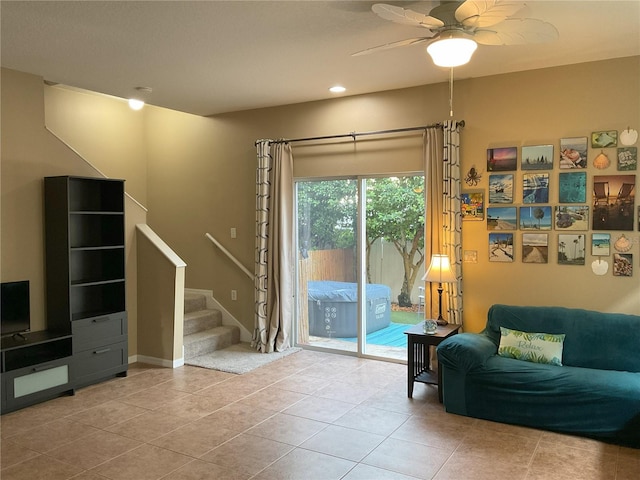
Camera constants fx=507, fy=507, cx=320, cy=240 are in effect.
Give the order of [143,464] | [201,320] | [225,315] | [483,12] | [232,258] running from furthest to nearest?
[225,315] < [232,258] < [201,320] < [143,464] < [483,12]

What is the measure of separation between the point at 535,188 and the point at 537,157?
27 cm

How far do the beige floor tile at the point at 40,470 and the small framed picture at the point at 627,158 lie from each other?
4.52m

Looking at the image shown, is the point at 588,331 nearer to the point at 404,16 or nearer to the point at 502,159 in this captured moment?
the point at 502,159

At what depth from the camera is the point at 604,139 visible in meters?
4.18

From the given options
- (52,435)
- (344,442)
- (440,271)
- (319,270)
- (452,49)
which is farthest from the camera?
(319,270)

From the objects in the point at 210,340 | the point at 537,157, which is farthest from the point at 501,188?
the point at 210,340

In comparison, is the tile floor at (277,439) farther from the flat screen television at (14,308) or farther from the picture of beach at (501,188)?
the picture of beach at (501,188)

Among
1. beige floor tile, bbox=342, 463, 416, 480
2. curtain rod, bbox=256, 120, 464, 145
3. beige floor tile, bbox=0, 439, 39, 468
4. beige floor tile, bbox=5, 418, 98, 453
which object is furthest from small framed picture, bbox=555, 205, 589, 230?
beige floor tile, bbox=0, 439, 39, 468

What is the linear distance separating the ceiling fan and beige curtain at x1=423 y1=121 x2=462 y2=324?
1.77 meters

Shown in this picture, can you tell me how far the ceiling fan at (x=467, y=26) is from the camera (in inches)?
104

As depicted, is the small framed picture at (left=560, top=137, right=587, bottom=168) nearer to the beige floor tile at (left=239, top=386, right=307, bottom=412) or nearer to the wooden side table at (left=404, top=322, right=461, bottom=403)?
the wooden side table at (left=404, top=322, right=461, bottom=403)

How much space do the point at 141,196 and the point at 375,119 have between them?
3.44 m

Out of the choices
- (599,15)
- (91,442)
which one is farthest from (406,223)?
(91,442)

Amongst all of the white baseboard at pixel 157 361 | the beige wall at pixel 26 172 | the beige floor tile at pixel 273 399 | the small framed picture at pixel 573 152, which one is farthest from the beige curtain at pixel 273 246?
the small framed picture at pixel 573 152
